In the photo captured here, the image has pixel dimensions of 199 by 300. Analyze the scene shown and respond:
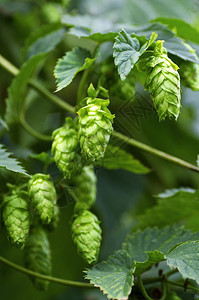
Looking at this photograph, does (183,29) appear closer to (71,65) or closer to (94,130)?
(71,65)

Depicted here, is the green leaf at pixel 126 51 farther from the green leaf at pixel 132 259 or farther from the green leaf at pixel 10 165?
the green leaf at pixel 132 259

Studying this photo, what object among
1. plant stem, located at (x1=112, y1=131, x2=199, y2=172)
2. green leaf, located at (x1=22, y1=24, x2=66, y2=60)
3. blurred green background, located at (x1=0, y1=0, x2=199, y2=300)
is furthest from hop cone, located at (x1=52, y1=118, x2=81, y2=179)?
blurred green background, located at (x1=0, y1=0, x2=199, y2=300)

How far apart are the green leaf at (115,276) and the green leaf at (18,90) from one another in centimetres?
61

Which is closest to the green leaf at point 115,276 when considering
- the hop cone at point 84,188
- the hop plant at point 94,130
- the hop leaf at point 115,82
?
the hop cone at point 84,188

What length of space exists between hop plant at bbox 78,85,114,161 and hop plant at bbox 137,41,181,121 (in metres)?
0.10

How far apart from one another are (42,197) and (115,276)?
241 mm

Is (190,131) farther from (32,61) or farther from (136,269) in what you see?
(136,269)

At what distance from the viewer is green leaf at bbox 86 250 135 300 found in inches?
35.5

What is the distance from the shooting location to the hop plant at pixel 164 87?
0.87 m

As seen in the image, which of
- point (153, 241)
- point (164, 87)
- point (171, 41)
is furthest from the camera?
point (153, 241)

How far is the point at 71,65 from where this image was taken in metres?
1.04

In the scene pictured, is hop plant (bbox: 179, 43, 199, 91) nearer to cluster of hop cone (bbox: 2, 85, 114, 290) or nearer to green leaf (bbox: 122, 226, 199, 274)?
cluster of hop cone (bbox: 2, 85, 114, 290)

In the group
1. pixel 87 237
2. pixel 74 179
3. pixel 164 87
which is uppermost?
pixel 164 87

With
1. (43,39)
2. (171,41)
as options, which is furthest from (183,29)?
(43,39)
